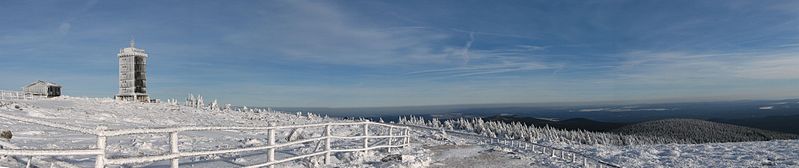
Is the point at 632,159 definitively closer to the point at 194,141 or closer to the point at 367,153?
the point at 367,153

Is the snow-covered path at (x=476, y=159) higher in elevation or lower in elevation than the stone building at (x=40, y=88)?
lower

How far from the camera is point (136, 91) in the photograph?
190ft

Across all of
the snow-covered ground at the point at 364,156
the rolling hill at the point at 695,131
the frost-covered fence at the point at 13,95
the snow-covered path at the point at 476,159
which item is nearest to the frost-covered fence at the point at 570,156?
the snow-covered ground at the point at 364,156

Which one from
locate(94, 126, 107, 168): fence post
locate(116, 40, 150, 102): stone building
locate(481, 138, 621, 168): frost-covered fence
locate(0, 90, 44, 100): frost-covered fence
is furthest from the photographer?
locate(116, 40, 150, 102): stone building

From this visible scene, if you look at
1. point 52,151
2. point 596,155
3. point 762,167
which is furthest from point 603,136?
point 52,151

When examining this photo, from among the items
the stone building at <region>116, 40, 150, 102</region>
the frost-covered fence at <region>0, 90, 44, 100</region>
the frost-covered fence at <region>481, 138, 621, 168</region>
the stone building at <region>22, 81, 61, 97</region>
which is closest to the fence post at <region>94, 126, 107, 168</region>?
the frost-covered fence at <region>481, 138, 621, 168</region>

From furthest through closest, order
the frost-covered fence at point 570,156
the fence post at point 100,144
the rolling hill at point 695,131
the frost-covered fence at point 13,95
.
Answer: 1. the rolling hill at point 695,131
2. the frost-covered fence at point 13,95
3. the frost-covered fence at point 570,156
4. the fence post at point 100,144

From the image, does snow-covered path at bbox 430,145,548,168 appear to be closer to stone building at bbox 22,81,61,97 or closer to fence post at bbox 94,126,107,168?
fence post at bbox 94,126,107,168

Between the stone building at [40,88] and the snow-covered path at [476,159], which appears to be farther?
the stone building at [40,88]

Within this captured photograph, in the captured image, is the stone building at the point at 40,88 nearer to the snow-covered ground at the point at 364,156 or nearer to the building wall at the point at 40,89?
the building wall at the point at 40,89

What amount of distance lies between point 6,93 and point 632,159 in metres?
49.0

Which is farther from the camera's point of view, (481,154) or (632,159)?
(632,159)

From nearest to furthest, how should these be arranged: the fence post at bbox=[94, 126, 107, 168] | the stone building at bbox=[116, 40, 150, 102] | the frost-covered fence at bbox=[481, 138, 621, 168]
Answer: the fence post at bbox=[94, 126, 107, 168], the frost-covered fence at bbox=[481, 138, 621, 168], the stone building at bbox=[116, 40, 150, 102]

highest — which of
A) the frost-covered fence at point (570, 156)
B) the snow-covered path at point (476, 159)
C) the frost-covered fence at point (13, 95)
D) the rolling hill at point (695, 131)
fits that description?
the frost-covered fence at point (13, 95)
